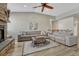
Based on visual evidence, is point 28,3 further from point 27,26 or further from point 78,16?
point 78,16

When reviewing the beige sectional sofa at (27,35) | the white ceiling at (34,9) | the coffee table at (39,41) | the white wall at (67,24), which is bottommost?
the coffee table at (39,41)

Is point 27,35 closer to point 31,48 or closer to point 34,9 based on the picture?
point 31,48

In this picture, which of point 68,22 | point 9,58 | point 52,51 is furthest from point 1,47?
point 68,22

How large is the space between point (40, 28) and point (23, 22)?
43 centimetres

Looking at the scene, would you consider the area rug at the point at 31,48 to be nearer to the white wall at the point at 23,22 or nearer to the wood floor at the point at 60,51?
the wood floor at the point at 60,51

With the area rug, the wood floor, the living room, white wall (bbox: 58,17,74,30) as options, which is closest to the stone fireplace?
the living room

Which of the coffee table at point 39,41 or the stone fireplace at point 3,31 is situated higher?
the stone fireplace at point 3,31

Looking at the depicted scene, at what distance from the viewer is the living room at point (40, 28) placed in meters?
2.46

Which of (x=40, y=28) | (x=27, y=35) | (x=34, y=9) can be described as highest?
(x=34, y=9)

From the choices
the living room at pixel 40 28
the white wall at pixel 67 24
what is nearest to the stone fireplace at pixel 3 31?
the living room at pixel 40 28

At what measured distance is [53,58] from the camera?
99.2 inches

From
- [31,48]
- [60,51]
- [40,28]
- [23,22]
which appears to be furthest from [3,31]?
[60,51]

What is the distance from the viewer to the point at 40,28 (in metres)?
2.51

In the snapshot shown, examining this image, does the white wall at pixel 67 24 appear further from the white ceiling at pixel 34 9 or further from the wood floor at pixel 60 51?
the wood floor at pixel 60 51
